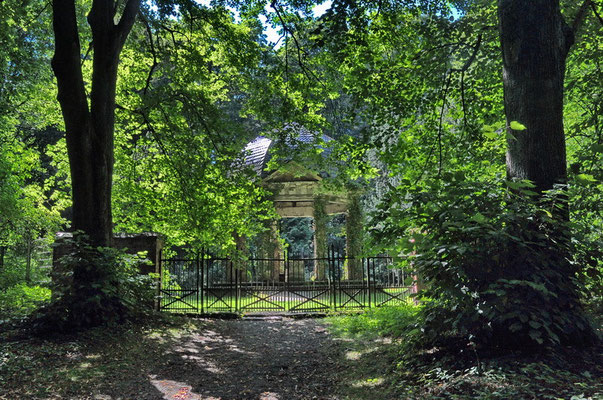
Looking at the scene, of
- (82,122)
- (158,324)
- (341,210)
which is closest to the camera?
(82,122)

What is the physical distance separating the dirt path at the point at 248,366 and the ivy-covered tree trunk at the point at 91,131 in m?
1.55

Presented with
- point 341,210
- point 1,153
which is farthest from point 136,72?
point 341,210

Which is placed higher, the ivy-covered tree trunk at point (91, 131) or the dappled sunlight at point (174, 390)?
the ivy-covered tree trunk at point (91, 131)

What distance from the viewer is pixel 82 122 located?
23.7 ft

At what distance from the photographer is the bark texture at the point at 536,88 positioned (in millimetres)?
4629

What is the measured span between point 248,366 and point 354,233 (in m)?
12.8

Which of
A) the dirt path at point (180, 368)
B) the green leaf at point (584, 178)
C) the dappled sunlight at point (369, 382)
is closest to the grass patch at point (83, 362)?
the dirt path at point (180, 368)

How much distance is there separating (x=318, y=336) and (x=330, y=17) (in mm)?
5903

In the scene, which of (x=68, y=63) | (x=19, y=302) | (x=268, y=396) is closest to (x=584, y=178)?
(x=268, y=396)

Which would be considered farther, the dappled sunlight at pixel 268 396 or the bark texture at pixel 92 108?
the bark texture at pixel 92 108

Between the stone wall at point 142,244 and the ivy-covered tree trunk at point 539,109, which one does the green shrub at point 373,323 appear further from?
the stone wall at point 142,244

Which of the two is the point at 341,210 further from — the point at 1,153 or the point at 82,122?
the point at 82,122

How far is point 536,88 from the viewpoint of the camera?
4.71 metres

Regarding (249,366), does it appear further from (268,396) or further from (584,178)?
(584,178)
